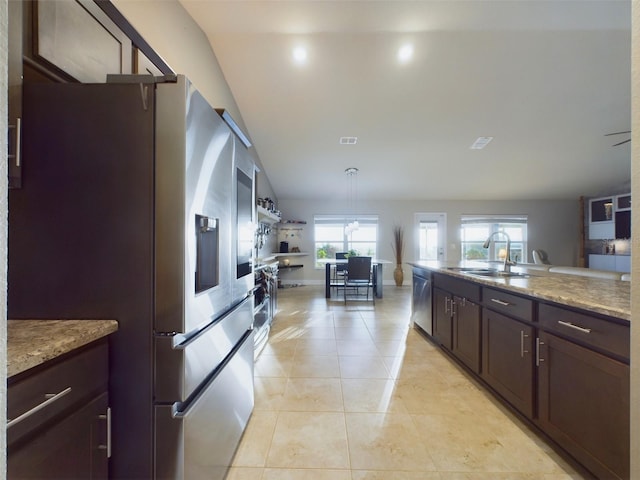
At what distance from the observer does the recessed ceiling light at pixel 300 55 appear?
308 centimetres

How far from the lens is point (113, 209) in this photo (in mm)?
877

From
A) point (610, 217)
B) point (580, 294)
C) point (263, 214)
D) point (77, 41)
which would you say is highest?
point (77, 41)

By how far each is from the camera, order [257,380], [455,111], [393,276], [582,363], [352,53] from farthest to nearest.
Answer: [393,276] < [455,111] < [352,53] < [257,380] < [582,363]

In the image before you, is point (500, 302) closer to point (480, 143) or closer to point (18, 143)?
point (18, 143)

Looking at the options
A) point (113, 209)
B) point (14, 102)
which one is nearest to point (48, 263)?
point (113, 209)

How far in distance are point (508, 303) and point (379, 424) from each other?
44.7 inches

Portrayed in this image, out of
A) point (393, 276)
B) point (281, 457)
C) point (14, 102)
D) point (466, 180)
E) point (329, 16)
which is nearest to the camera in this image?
point (14, 102)

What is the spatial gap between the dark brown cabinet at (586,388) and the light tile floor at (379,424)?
0.77ft

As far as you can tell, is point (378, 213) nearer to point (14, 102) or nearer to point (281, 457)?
point (281, 457)

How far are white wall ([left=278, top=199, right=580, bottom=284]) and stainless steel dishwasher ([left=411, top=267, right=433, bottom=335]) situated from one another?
4136 millimetres

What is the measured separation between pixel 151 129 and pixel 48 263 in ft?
1.81

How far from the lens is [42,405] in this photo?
0.61 m

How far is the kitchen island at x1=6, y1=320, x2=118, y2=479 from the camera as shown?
57 centimetres

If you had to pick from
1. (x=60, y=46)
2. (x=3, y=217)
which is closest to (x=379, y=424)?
(x=3, y=217)
